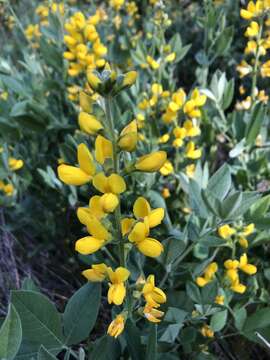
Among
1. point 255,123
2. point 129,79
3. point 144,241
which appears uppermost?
point 129,79

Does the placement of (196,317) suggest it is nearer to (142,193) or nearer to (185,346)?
(185,346)

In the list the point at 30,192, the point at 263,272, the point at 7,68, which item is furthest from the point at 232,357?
the point at 7,68

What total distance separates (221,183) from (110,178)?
1.83 ft

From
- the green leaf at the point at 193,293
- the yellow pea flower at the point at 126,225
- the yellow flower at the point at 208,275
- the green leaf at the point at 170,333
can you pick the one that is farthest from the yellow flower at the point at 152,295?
the yellow flower at the point at 208,275

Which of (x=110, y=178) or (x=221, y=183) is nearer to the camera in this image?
(x=110, y=178)

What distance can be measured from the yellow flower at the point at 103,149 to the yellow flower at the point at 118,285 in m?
0.22

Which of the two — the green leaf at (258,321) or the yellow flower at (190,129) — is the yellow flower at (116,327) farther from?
the yellow flower at (190,129)

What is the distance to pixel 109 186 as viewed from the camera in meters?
0.90

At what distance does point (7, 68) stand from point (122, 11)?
1.54 m

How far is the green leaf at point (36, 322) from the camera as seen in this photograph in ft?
3.27

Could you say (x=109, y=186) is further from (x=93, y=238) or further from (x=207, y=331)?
(x=207, y=331)

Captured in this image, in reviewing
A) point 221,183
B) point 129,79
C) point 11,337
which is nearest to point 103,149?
point 129,79

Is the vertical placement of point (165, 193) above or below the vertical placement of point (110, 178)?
below

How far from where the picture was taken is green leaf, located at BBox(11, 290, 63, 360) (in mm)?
997
